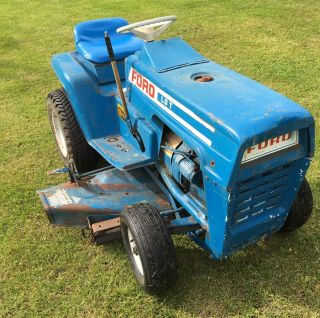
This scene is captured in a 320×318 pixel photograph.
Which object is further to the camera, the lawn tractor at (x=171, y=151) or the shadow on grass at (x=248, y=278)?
the shadow on grass at (x=248, y=278)

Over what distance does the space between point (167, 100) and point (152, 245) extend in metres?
0.79

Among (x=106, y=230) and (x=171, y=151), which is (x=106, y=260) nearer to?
(x=106, y=230)

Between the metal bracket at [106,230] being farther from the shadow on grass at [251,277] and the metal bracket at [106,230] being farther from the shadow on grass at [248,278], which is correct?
the shadow on grass at [251,277]

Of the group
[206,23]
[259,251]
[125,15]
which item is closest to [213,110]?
[259,251]

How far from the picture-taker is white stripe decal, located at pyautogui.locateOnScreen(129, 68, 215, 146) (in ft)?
6.84

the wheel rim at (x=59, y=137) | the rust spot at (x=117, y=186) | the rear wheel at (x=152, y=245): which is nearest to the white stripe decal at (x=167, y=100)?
the rear wheel at (x=152, y=245)

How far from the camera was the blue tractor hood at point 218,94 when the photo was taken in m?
1.91

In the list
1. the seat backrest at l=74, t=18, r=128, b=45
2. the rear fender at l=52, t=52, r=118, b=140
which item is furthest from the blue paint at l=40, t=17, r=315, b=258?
the seat backrest at l=74, t=18, r=128, b=45

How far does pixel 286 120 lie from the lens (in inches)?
75.9

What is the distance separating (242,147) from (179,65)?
0.85 m

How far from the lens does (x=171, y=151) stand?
8.23 feet

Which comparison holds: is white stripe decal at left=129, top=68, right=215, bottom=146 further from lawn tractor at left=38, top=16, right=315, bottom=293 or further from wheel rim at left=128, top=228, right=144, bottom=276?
wheel rim at left=128, top=228, right=144, bottom=276

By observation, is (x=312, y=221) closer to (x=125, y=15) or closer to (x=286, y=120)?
(x=286, y=120)

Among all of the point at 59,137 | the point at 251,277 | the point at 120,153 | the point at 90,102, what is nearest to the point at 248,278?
the point at 251,277
